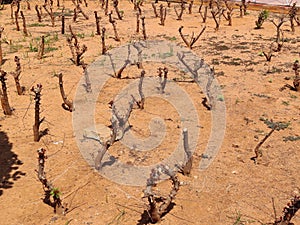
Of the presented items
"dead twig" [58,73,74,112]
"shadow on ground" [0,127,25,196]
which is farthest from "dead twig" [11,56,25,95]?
"shadow on ground" [0,127,25,196]

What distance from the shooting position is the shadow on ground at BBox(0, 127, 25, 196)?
5.85 m

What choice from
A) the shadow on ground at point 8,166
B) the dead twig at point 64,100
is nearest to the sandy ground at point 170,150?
the shadow on ground at point 8,166

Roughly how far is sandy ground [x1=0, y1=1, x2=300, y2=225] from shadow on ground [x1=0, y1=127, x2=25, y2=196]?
16 millimetres

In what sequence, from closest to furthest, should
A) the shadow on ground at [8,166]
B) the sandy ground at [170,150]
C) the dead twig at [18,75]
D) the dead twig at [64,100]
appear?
1. the sandy ground at [170,150]
2. the shadow on ground at [8,166]
3. the dead twig at [64,100]
4. the dead twig at [18,75]

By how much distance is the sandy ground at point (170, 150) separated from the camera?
17.2 ft

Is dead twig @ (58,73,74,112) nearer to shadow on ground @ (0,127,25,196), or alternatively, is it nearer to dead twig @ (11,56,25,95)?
dead twig @ (11,56,25,95)

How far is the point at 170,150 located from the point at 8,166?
9.46ft

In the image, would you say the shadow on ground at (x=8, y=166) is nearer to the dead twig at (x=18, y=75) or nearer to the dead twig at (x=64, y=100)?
the dead twig at (x=64, y=100)

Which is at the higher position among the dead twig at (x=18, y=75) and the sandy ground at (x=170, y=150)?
the dead twig at (x=18, y=75)

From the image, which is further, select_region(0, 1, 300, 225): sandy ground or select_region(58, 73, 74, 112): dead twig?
select_region(58, 73, 74, 112): dead twig

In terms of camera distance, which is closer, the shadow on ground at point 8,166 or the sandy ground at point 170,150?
the sandy ground at point 170,150

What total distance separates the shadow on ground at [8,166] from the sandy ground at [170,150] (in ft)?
0.05

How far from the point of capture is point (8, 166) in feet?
20.4

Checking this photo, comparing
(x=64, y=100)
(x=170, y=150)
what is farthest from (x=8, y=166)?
(x=170, y=150)
